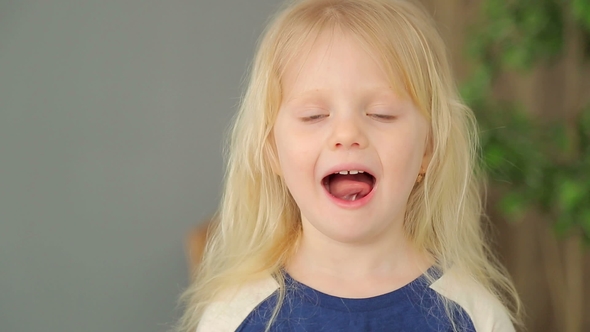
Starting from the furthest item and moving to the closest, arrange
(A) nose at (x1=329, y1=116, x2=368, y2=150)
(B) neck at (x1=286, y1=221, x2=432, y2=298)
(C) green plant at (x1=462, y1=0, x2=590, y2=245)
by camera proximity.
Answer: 1. (C) green plant at (x1=462, y1=0, x2=590, y2=245)
2. (B) neck at (x1=286, y1=221, x2=432, y2=298)
3. (A) nose at (x1=329, y1=116, x2=368, y2=150)

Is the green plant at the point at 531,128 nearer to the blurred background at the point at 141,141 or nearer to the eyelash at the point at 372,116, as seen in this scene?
the blurred background at the point at 141,141

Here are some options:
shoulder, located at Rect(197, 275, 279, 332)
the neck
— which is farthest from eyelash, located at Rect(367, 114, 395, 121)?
shoulder, located at Rect(197, 275, 279, 332)

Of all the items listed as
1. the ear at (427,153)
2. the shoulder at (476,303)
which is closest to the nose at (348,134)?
the ear at (427,153)

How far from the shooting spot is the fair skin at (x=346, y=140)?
Answer: 0.88 meters

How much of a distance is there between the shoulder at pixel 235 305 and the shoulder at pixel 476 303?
0.80ft

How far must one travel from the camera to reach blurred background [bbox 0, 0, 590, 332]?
1.54 m

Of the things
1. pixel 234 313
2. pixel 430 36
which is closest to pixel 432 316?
pixel 234 313

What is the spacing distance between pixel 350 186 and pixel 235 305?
25 cm

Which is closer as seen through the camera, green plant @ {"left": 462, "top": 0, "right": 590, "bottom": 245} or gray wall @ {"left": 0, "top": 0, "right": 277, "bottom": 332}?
green plant @ {"left": 462, "top": 0, "right": 590, "bottom": 245}

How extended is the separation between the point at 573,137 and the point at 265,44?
0.90 metres

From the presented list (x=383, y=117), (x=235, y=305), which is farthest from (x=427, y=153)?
(x=235, y=305)

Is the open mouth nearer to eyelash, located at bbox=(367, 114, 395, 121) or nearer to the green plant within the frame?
eyelash, located at bbox=(367, 114, 395, 121)

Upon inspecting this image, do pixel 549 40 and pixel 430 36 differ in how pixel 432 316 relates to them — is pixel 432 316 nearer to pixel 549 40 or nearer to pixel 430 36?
pixel 430 36

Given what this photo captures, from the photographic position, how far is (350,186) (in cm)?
93
